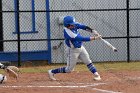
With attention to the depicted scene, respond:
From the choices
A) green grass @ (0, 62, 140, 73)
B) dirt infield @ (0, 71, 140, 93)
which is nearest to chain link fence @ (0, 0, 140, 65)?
green grass @ (0, 62, 140, 73)

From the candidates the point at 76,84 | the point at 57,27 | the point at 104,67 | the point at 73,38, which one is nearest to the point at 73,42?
the point at 73,38

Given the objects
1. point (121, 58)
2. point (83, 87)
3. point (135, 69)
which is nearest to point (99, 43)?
point (121, 58)

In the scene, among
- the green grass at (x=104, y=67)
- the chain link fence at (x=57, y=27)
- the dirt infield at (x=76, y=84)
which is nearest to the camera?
the dirt infield at (x=76, y=84)

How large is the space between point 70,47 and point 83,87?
1.40 m

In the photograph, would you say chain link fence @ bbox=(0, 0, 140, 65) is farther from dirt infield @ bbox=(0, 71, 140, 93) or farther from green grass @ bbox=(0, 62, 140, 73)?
dirt infield @ bbox=(0, 71, 140, 93)

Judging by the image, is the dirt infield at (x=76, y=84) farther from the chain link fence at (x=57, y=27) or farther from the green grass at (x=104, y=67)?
the chain link fence at (x=57, y=27)

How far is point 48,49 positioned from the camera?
16812 millimetres

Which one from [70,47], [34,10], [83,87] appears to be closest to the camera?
[83,87]

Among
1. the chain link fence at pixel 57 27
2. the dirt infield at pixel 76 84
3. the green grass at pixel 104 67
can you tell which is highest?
the chain link fence at pixel 57 27

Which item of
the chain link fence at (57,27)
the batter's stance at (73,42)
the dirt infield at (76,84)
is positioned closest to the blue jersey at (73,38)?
the batter's stance at (73,42)

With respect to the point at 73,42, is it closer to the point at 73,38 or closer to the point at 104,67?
the point at 73,38

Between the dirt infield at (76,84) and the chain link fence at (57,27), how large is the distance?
3.40m

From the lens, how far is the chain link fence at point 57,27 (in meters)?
16.5

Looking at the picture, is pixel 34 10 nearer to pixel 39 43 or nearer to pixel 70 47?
pixel 39 43
